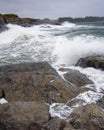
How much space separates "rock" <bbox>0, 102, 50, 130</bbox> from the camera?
5.20 m

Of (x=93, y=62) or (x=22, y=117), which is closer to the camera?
(x=22, y=117)

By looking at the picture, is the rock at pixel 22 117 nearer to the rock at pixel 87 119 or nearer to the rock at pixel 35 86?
the rock at pixel 87 119

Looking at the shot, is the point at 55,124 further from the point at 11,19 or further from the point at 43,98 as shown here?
the point at 11,19

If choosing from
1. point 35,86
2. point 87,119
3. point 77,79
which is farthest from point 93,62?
point 87,119

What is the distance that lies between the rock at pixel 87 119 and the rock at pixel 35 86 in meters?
1.17

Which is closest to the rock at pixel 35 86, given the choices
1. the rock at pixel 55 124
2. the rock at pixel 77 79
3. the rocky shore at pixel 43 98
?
the rocky shore at pixel 43 98

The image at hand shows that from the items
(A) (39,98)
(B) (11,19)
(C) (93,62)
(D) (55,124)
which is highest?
(D) (55,124)

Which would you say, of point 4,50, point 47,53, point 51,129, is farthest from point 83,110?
point 4,50

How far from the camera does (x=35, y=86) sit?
23.1 feet

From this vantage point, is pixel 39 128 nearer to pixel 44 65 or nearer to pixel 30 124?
pixel 30 124

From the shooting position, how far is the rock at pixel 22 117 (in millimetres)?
5203

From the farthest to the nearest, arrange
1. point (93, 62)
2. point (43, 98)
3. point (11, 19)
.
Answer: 1. point (11, 19)
2. point (93, 62)
3. point (43, 98)

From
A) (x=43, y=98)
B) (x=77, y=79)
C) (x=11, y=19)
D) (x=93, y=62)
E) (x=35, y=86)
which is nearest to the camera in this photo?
(x=43, y=98)

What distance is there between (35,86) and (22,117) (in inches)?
70.6
